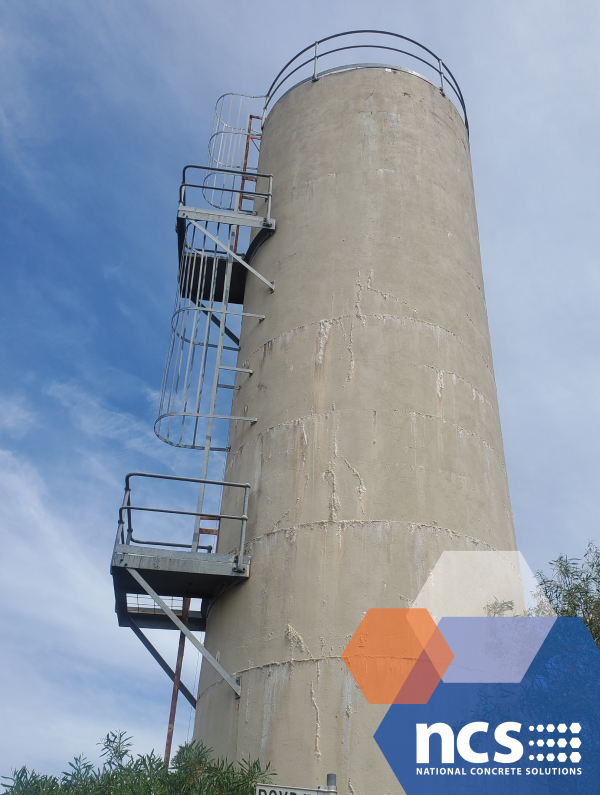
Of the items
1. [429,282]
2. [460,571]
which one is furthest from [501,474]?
[429,282]

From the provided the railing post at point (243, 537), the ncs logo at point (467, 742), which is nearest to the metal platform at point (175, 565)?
the railing post at point (243, 537)

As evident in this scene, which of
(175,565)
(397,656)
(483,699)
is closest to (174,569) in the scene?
(175,565)

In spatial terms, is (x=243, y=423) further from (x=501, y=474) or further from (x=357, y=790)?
(x=357, y=790)

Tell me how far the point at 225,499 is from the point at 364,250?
510cm

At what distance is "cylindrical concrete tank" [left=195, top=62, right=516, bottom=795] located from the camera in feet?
34.7

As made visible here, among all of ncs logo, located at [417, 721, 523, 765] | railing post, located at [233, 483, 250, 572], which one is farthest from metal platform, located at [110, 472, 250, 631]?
ncs logo, located at [417, 721, 523, 765]

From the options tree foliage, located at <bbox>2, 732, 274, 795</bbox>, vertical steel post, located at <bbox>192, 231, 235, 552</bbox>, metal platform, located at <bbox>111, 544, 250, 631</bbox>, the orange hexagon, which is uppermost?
vertical steel post, located at <bbox>192, 231, 235, 552</bbox>

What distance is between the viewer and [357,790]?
376 inches

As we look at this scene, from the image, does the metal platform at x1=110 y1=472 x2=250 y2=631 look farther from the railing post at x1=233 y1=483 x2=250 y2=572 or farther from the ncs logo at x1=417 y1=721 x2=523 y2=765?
the ncs logo at x1=417 y1=721 x2=523 y2=765

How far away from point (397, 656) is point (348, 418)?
3.72m

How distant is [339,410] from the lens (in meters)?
12.4

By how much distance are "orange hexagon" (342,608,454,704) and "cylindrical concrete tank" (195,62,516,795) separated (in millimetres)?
143

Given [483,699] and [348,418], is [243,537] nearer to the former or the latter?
[348,418]

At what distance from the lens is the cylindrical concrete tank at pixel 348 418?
1059 cm
